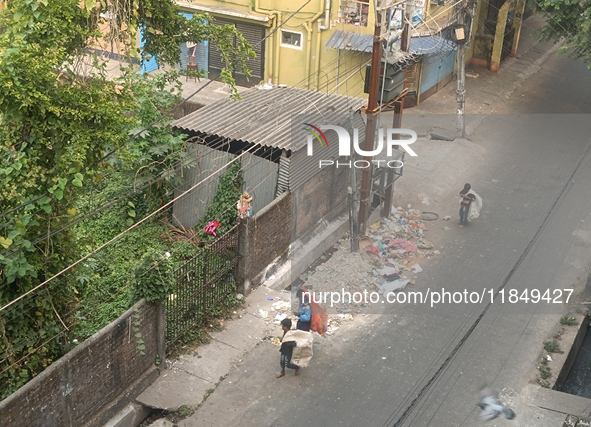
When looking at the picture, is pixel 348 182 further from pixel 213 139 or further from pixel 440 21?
pixel 440 21

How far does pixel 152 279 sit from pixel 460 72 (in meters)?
11.8

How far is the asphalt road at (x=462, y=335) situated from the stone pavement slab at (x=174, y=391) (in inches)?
9.4

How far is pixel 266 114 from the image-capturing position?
44.7 feet

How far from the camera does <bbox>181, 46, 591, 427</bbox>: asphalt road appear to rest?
32.1 ft

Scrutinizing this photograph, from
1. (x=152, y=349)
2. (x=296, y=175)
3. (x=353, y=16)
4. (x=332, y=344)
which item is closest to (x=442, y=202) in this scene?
(x=296, y=175)

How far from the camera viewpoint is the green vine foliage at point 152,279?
370 inches

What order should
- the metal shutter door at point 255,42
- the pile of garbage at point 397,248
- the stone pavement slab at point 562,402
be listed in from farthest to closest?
the metal shutter door at point 255,42
the pile of garbage at point 397,248
the stone pavement slab at point 562,402

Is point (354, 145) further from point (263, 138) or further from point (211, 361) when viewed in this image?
point (211, 361)

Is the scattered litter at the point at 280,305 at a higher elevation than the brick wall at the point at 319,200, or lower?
lower

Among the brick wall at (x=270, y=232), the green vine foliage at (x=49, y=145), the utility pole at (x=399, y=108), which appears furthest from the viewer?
the utility pole at (x=399, y=108)

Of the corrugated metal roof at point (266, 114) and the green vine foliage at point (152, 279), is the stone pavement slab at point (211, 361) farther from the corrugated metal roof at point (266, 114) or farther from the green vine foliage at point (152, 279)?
the corrugated metal roof at point (266, 114)

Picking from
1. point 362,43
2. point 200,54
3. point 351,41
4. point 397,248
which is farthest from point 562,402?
point 200,54

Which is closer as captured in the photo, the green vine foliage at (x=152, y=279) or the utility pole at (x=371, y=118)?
the green vine foliage at (x=152, y=279)

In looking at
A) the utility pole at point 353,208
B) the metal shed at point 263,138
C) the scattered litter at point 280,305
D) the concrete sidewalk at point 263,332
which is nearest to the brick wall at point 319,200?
the metal shed at point 263,138
